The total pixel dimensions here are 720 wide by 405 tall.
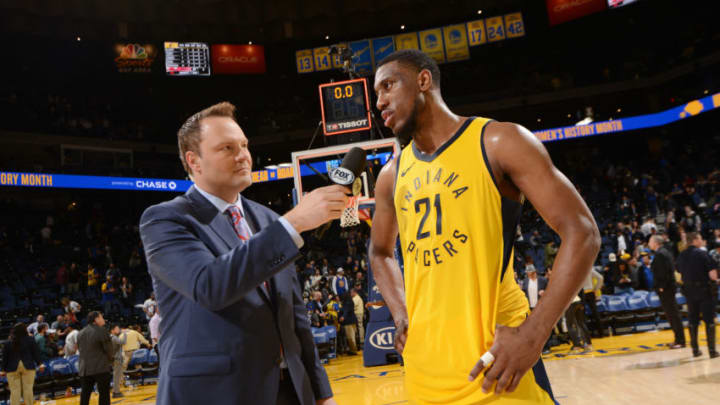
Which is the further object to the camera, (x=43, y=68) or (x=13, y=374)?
(x=43, y=68)

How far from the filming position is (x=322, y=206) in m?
1.71

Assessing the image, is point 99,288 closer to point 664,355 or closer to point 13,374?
point 13,374

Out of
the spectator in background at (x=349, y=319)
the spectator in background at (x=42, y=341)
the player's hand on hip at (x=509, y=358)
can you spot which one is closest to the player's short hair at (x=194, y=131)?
the player's hand on hip at (x=509, y=358)

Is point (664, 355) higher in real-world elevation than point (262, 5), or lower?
lower

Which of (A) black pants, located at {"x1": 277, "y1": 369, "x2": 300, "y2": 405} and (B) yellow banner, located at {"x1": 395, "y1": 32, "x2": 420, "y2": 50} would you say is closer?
(A) black pants, located at {"x1": 277, "y1": 369, "x2": 300, "y2": 405}

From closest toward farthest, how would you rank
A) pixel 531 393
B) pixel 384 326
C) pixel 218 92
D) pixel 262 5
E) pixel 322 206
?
pixel 322 206 < pixel 531 393 < pixel 384 326 < pixel 262 5 < pixel 218 92

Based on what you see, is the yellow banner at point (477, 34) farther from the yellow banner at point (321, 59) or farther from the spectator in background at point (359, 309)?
the spectator in background at point (359, 309)

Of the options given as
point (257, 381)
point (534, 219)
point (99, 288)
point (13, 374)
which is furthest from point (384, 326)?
point (534, 219)

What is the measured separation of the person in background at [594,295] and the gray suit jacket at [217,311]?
9.54 meters

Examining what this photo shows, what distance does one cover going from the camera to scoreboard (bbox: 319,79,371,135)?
1014 centimetres

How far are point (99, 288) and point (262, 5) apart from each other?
13.1m

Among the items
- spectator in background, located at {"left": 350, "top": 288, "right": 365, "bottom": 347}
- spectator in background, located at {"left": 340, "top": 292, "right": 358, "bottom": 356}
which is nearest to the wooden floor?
spectator in background, located at {"left": 340, "top": 292, "right": 358, "bottom": 356}

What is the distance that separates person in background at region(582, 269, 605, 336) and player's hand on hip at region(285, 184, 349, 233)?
375 inches

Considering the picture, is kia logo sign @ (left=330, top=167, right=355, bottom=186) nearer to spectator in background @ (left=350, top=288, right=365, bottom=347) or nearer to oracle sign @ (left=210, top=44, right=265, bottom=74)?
spectator in background @ (left=350, top=288, right=365, bottom=347)
